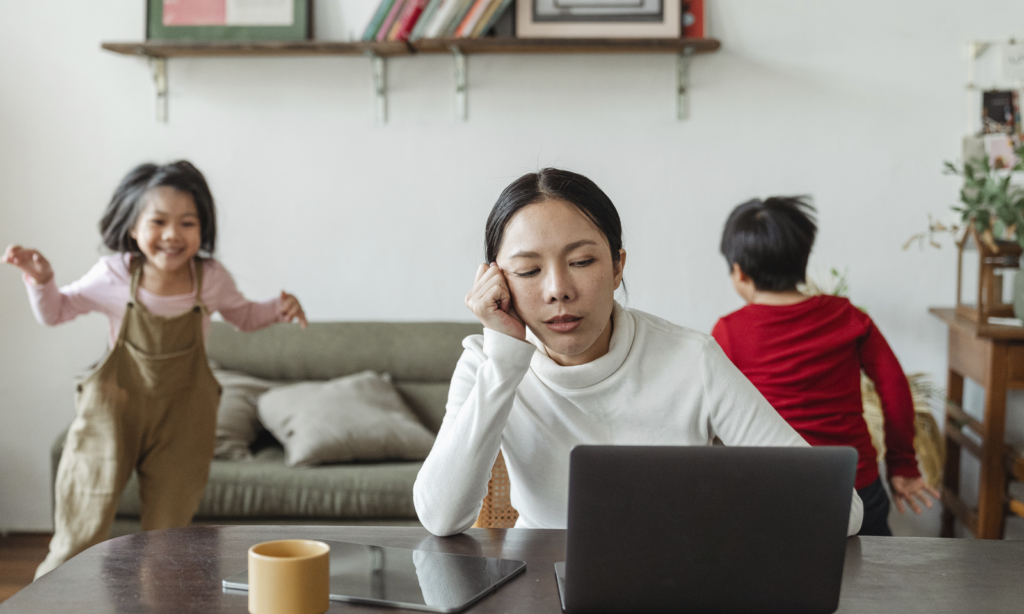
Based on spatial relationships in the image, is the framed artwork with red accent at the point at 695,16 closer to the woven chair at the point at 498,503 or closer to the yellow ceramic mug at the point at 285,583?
the woven chair at the point at 498,503

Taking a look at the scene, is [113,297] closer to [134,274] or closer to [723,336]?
[134,274]

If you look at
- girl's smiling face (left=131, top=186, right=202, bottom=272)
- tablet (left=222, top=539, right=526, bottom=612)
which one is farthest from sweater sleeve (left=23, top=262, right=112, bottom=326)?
tablet (left=222, top=539, right=526, bottom=612)

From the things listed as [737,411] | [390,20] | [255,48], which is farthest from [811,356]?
[255,48]

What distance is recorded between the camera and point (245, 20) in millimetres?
2879

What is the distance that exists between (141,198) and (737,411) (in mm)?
1557

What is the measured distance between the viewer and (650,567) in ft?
2.42

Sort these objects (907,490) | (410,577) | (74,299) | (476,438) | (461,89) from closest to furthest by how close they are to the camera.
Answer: (410,577) < (476,438) < (907,490) < (74,299) < (461,89)

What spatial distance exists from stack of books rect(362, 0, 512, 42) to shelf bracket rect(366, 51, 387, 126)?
15 cm

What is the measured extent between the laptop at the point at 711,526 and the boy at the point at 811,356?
1058 mm

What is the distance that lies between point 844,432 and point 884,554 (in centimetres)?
80

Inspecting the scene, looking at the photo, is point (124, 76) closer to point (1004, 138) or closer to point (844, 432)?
point (844, 432)

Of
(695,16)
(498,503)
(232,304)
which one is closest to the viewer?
(498,503)

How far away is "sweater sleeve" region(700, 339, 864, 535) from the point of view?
1146mm

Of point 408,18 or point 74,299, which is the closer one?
point 74,299
